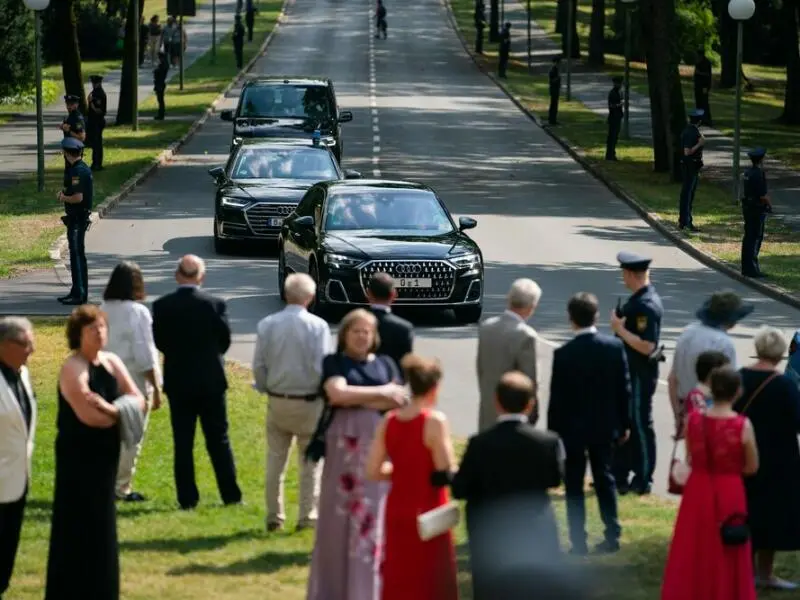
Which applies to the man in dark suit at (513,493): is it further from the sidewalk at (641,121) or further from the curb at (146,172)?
the sidewalk at (641,121)

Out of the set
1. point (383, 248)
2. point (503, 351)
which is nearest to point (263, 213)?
point (383, 248)

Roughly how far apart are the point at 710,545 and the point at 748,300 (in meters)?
14.5

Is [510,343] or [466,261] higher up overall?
[510,343]

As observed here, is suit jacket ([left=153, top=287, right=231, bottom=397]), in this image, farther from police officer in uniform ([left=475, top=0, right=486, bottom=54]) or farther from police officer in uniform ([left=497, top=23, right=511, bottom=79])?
police officer in uniform ([left=475, top=0, right=486, bottom=54])

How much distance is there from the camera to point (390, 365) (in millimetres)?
10352

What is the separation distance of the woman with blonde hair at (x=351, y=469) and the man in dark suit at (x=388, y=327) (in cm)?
96

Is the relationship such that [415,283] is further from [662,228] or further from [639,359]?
[662,228]

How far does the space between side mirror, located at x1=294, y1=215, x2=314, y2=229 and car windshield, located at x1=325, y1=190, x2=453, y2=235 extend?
0.71 ft

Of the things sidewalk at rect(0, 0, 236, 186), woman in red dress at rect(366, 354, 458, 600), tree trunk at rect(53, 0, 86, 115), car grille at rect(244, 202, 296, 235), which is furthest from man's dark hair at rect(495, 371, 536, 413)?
tree trunk at rect(53, 0, 86, 115)

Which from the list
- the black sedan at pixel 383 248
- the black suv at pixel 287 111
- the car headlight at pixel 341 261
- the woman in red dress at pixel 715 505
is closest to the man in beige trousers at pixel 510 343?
the woman in red dress at pixel 715 505

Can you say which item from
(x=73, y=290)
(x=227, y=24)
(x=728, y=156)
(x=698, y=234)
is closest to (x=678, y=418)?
(x=73, y=290)

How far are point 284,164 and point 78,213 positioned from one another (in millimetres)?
7469

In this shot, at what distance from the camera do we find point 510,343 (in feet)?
38.2

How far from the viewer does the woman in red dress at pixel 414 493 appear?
9.21m
